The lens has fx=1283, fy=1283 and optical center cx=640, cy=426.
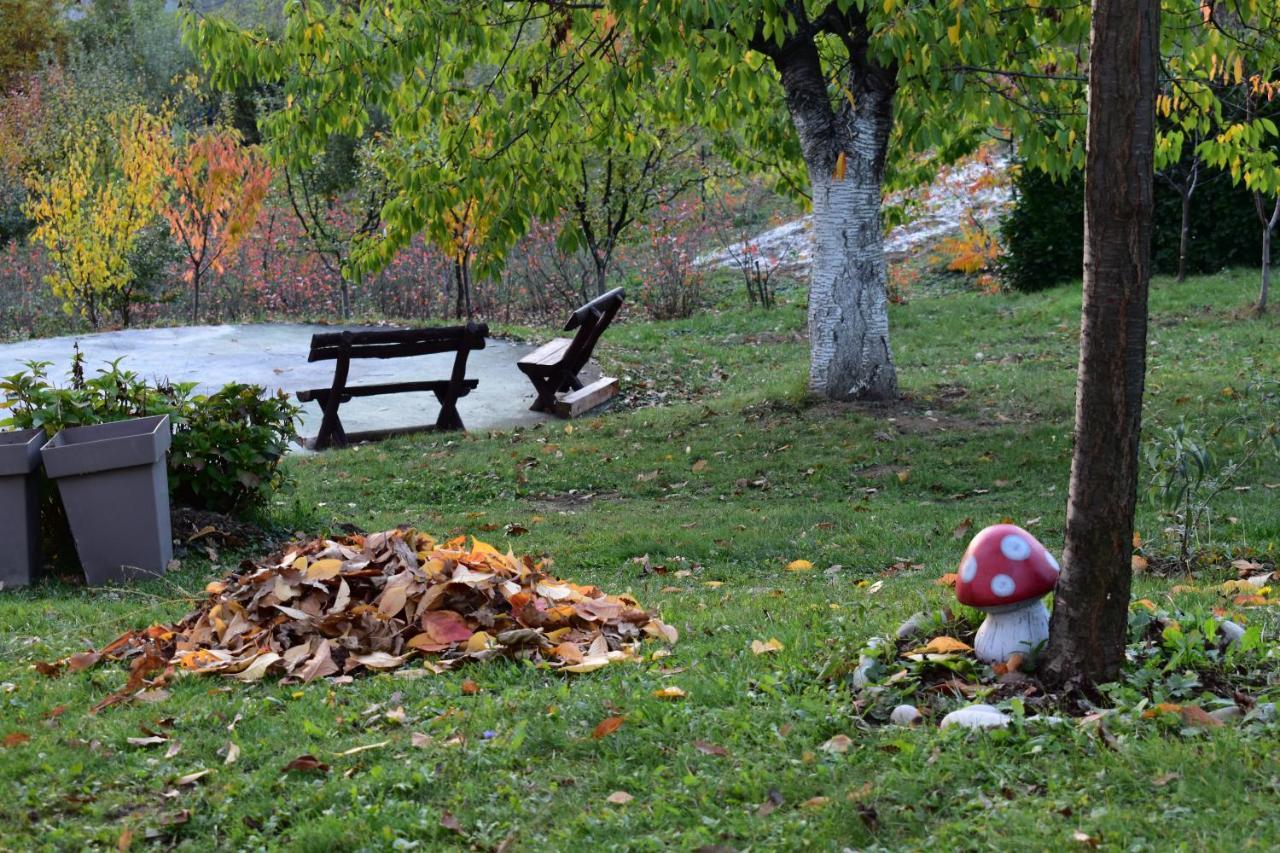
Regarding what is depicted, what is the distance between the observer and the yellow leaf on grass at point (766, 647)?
4.55m

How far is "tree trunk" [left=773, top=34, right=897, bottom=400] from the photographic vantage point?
10664mm

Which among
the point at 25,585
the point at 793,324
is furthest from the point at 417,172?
the point at 793,324

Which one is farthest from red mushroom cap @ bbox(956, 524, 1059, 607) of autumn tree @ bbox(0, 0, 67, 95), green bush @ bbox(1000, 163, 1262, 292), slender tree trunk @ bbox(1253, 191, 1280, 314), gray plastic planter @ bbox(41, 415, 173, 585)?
autumn tree @ bbox(0, 0, 67, 95)

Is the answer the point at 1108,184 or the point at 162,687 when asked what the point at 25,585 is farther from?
the point at 1108,184

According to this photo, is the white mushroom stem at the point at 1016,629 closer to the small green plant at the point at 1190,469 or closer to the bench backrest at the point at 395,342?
the small green plant at the point at 1190,469

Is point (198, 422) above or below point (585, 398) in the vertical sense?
above

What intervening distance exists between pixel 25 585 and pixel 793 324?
550 inches

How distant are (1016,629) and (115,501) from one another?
189 inches

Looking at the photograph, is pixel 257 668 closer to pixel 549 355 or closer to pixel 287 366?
pixel 549 355

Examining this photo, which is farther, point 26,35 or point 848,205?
point 26,35

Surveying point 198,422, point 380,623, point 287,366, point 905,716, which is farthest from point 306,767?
point 287,366

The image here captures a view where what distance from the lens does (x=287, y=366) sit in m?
15.8

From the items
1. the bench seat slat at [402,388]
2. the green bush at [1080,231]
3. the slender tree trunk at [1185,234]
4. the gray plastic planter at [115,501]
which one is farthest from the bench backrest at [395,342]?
the slender tree trunk at [1185,234]

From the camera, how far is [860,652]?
4.31 meters
